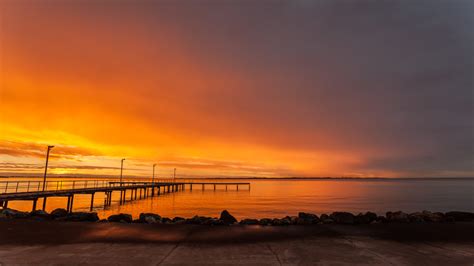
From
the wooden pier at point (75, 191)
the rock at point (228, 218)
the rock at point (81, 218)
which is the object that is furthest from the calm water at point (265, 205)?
the rock at point (81, 218)

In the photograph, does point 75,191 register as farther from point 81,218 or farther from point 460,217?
point 460,217

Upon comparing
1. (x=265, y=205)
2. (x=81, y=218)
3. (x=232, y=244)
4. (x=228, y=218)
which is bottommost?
(x=265, y=205)

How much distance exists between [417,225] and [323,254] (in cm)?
726

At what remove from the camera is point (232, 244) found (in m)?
9.18

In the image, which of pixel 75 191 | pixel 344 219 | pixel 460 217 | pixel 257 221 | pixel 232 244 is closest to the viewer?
pixel 232 244

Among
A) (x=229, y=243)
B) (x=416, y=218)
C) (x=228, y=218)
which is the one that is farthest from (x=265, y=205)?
(x=229, y=243)

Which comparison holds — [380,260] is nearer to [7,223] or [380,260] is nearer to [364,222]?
[364,222]

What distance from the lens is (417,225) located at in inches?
493

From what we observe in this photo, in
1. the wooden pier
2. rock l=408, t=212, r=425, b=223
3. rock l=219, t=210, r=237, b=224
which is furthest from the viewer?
the wooden pier

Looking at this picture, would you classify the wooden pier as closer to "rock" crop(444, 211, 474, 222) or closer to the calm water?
the calm water

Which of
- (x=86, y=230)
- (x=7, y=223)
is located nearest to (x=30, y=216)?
(x=7, y=223)

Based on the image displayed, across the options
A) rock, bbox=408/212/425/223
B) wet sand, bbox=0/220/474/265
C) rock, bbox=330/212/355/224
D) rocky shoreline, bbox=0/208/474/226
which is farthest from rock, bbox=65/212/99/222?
rock, bbox=408/212/425/223

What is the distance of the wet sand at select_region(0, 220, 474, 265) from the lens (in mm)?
7340

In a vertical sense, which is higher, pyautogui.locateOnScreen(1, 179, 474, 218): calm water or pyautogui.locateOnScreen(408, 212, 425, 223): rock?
pyautogui.locateOnScreen(408, 212, 425, 223): rock
